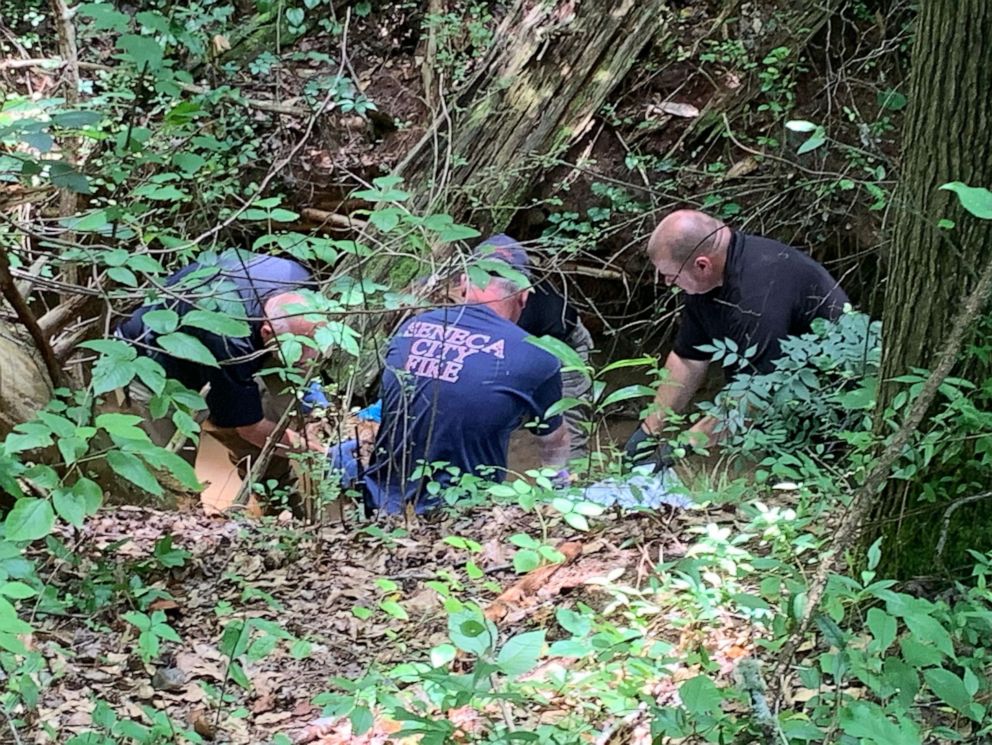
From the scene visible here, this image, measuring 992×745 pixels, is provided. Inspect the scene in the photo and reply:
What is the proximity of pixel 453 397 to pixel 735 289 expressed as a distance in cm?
164

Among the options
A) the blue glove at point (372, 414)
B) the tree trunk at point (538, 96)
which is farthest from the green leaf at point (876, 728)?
the tree trunk at point (538, 96)

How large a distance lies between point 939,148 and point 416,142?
15.6ft

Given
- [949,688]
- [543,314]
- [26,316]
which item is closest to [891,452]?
[949,688]

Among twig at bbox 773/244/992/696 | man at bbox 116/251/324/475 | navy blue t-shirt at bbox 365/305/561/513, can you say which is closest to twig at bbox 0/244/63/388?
man at bbox 116/251/324/475

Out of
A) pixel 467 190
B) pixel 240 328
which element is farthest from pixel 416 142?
pixel 240 328

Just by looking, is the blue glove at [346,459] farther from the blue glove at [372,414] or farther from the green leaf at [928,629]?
the green leaf at [928,629]

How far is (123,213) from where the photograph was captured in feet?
7.78

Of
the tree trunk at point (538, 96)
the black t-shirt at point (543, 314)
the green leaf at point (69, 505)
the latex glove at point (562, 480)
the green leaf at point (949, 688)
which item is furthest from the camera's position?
the tree trunk at point (538, 96)

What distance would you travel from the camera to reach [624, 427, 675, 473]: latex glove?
3533 mm

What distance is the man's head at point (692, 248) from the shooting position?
4.52 m

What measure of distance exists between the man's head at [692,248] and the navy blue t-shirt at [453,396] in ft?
3.34

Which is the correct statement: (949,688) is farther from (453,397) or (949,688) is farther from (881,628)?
(453,397)

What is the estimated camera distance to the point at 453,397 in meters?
3.84

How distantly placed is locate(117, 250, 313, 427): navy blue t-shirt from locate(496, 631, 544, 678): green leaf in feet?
4.42
